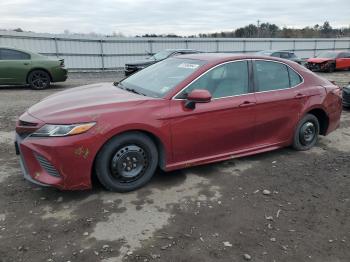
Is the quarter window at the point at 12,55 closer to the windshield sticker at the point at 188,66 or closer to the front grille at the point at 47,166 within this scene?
the windshield sticker at the point at 188,66

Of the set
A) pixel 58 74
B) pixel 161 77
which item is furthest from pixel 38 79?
pixel 161 77

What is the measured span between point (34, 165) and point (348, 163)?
14.5 ft

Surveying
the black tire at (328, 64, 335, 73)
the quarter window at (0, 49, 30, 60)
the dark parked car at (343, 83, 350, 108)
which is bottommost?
the black tire at (328, 64, 335, 73)

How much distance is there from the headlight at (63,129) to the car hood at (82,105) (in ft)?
0.17

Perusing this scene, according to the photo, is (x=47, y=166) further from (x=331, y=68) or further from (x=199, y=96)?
(x=331, y=68)

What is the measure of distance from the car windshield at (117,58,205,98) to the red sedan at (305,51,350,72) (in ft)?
64.8

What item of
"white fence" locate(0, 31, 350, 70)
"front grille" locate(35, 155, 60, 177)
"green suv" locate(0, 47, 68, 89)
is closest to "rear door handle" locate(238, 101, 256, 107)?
"front grille" locate(35, 155, 60, 177)

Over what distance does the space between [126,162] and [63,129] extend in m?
0.80

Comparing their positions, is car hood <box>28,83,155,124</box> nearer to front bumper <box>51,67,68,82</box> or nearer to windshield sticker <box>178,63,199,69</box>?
windshield sticker <box>178,63,199,69</box>

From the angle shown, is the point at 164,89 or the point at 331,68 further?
the point at 331,68

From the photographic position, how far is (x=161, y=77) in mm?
4867

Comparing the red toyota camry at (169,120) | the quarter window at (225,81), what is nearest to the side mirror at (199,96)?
the red toyota camry at (169,120)

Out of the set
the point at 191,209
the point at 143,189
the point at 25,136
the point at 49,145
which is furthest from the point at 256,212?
the point at 25,136

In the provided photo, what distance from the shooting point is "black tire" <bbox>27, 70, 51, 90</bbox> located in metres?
12.2
